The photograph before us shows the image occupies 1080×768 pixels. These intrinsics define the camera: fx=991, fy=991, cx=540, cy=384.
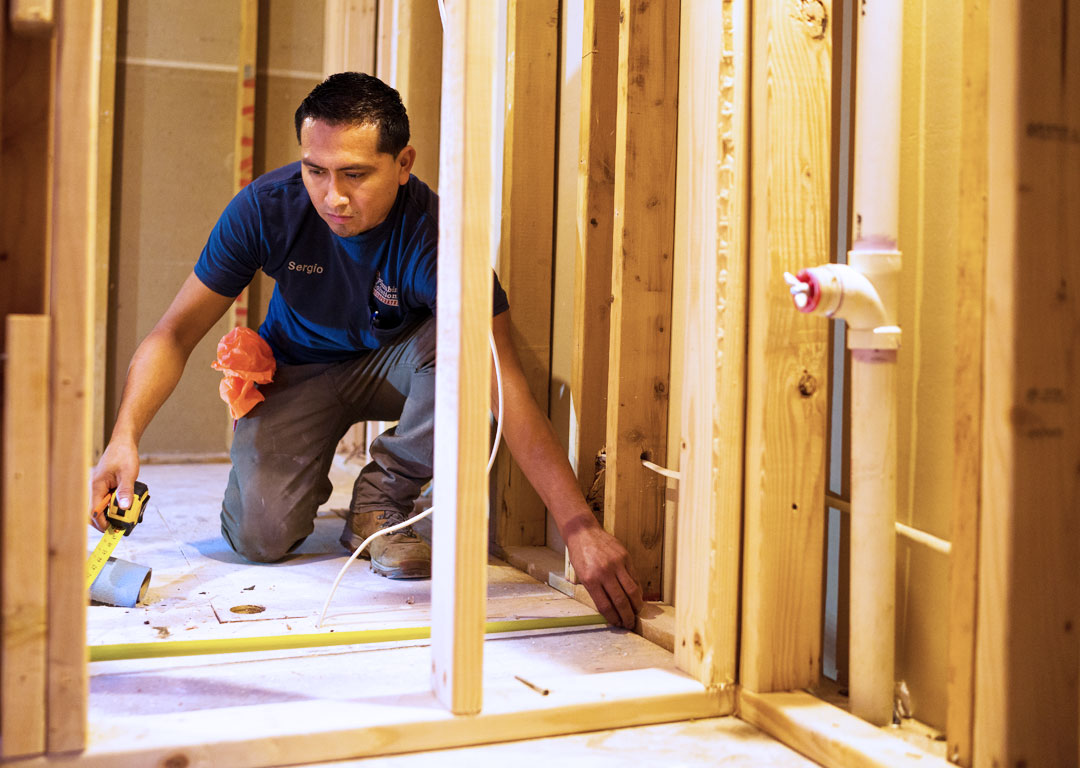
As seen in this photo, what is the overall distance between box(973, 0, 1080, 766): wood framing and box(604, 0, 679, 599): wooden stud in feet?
2.68

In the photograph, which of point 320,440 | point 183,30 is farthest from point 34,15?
point 183,30

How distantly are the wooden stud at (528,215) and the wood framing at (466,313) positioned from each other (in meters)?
1.07

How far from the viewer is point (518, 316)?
232cm

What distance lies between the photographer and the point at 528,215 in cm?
229

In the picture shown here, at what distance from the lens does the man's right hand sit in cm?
171

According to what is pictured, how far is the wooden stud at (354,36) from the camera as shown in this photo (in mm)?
3578

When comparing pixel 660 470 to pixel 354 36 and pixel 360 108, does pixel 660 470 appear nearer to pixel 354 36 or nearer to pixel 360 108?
pixel 360 108

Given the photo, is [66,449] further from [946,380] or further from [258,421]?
[258,421]

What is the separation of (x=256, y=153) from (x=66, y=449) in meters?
2.96

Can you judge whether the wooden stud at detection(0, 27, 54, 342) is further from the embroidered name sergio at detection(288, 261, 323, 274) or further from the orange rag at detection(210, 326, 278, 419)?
the orange rag at detection(210, 326, 278, 419)

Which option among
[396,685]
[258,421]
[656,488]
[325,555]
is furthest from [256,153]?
[396,685]

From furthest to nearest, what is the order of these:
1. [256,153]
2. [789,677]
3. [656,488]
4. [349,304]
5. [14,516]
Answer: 1. [256,153]
2. [349,304]
3. [656,488]
4. [789,677]
5. [14,516]

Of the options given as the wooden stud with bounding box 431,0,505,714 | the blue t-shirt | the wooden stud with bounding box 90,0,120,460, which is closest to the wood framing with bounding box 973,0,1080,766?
the wooden stud with bounding box 431,0,505,714

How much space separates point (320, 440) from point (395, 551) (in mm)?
463
